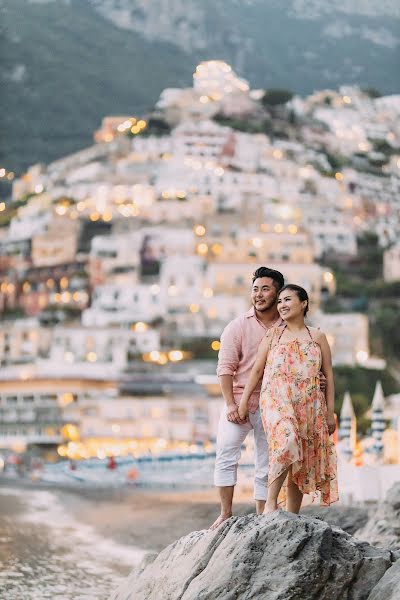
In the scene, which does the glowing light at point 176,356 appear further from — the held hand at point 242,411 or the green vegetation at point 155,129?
the held hand at point 242,411

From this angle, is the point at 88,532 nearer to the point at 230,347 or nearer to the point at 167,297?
the point at 230,347

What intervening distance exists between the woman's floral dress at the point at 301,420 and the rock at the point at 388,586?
0.82 meters

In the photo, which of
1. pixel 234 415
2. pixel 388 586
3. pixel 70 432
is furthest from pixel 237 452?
pixel 70 432

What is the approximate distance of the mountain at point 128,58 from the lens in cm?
17225

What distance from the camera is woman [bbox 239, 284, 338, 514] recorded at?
782 centimetres

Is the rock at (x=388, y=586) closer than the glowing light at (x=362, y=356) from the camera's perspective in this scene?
Yes

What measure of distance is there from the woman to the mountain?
15943 cm

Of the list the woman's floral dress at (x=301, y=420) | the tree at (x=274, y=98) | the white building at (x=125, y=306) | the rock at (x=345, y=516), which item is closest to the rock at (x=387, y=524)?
the rock at (x=345, y=516)

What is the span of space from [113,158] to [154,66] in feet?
272

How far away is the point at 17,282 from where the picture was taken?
8231 cm

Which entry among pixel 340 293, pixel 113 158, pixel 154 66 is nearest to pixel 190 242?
pixel 340 293

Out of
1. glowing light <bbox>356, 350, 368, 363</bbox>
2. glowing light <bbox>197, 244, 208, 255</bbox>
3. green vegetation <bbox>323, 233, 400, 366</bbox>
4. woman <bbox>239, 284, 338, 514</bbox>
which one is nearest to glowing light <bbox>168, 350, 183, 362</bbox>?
glowing light <bbox>356, 350, 368, 363</bbox>

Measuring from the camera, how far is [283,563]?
6973 millimetres

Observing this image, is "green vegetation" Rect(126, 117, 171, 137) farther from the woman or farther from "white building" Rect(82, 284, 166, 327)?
the woman
